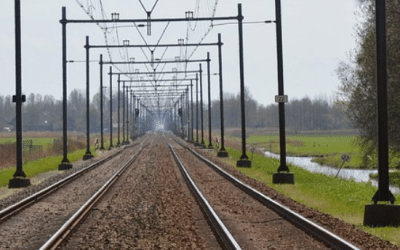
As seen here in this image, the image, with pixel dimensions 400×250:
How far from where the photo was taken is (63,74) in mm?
32031

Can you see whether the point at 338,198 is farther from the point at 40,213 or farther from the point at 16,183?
the point at 16,183

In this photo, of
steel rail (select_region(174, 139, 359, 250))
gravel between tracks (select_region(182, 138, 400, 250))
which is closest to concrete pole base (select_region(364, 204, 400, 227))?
gravel between tracks (select_region(182, 138, 400, 250))

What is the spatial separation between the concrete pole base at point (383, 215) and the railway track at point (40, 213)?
6137mm

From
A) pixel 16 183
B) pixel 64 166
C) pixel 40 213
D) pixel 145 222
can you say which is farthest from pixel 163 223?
pixel 64 166

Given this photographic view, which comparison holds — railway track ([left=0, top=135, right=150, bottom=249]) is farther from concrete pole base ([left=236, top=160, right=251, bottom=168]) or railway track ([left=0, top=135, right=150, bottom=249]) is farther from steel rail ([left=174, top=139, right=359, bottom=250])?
concrete pole base ([left=236, top=160, right=251, bottom=168])

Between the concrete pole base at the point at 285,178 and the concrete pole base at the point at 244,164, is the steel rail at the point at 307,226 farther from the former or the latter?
the concrete pole base at the point at 244,164

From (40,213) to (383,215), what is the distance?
7735 mm

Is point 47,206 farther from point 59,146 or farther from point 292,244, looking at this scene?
point 59,146

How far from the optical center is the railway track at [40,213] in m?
11.0

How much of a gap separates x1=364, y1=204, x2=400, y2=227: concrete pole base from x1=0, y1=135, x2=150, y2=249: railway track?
614 cm

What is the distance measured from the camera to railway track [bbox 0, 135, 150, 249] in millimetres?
11039

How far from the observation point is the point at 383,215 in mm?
11953

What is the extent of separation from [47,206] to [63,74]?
17074 mm

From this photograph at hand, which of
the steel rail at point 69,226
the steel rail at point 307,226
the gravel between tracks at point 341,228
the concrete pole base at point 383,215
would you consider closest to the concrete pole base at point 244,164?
the steel rail at point 307,226
